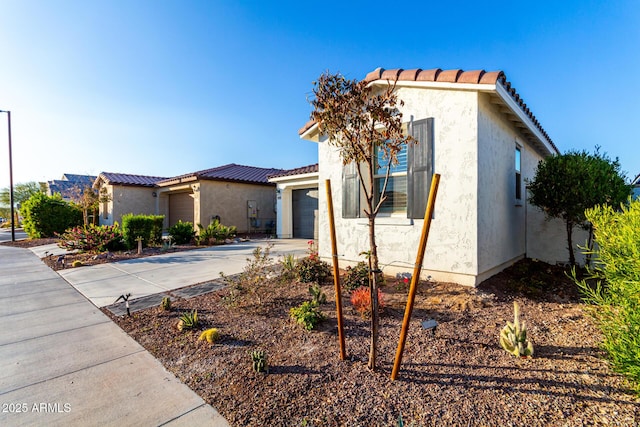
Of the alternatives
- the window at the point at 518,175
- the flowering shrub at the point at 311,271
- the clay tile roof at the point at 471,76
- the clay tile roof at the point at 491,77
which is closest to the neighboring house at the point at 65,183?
the flowering shrub at the point at 311,271

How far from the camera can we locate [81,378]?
267 centimetres

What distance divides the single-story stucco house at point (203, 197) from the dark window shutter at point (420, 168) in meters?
11.7

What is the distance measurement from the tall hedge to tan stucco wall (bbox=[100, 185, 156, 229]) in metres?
8.44

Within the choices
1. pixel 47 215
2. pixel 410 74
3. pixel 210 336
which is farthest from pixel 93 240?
pixel 410 74

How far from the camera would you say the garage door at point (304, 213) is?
42.8 ft

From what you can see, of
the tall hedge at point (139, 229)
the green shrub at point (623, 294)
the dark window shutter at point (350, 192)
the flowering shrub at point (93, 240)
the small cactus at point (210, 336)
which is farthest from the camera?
the tall hedge at point (139, 229)

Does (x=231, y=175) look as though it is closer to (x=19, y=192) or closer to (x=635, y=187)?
(x=635, y=187)

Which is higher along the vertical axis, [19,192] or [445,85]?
[19,192]

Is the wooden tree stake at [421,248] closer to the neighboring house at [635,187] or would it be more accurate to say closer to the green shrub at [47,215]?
the neighboring house at [635,187]

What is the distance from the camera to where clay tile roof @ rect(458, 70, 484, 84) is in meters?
4.58

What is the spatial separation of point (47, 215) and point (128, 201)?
3863mm

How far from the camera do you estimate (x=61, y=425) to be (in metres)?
2.07

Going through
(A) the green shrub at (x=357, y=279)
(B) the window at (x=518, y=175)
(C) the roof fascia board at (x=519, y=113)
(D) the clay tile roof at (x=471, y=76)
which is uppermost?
(D) the clay tile roof at (x=471, y=76)

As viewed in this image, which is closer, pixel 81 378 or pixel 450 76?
pixel 81 378
